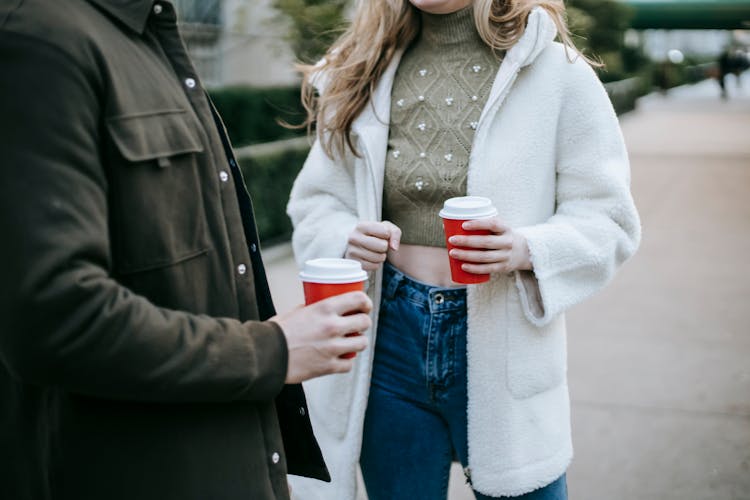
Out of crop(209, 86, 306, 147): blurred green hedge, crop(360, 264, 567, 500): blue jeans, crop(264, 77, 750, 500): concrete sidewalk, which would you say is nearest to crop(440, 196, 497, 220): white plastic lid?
crop(360, 264, 567, 500): blue jeans

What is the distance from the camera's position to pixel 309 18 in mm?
10219

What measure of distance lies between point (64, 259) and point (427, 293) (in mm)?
1195

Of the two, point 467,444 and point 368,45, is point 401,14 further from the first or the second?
point 467,444

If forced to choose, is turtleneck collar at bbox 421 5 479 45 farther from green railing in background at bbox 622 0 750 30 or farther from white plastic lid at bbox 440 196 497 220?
green railing in background at bbox 622 0 750 30

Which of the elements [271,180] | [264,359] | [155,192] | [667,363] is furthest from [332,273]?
[271,180]

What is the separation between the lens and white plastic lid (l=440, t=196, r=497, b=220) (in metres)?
1.99

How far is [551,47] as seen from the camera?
7.38ft

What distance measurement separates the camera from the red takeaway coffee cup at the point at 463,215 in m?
1.99

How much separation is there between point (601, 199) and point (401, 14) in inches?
28.3

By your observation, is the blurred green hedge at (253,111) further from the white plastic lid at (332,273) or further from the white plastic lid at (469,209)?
the white plastic lid at (332,273)

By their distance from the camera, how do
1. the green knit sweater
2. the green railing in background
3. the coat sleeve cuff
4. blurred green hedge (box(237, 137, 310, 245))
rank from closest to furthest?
the coat sleeve cuff → the green knit sweater → blurred green hedge (box(237, 137, 310, 245)) → the green railing in background

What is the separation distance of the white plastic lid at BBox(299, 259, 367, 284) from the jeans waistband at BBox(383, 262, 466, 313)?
0.61 metres

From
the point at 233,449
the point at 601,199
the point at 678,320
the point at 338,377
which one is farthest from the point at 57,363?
the point at 678,320

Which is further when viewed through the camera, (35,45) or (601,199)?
(601,199)
